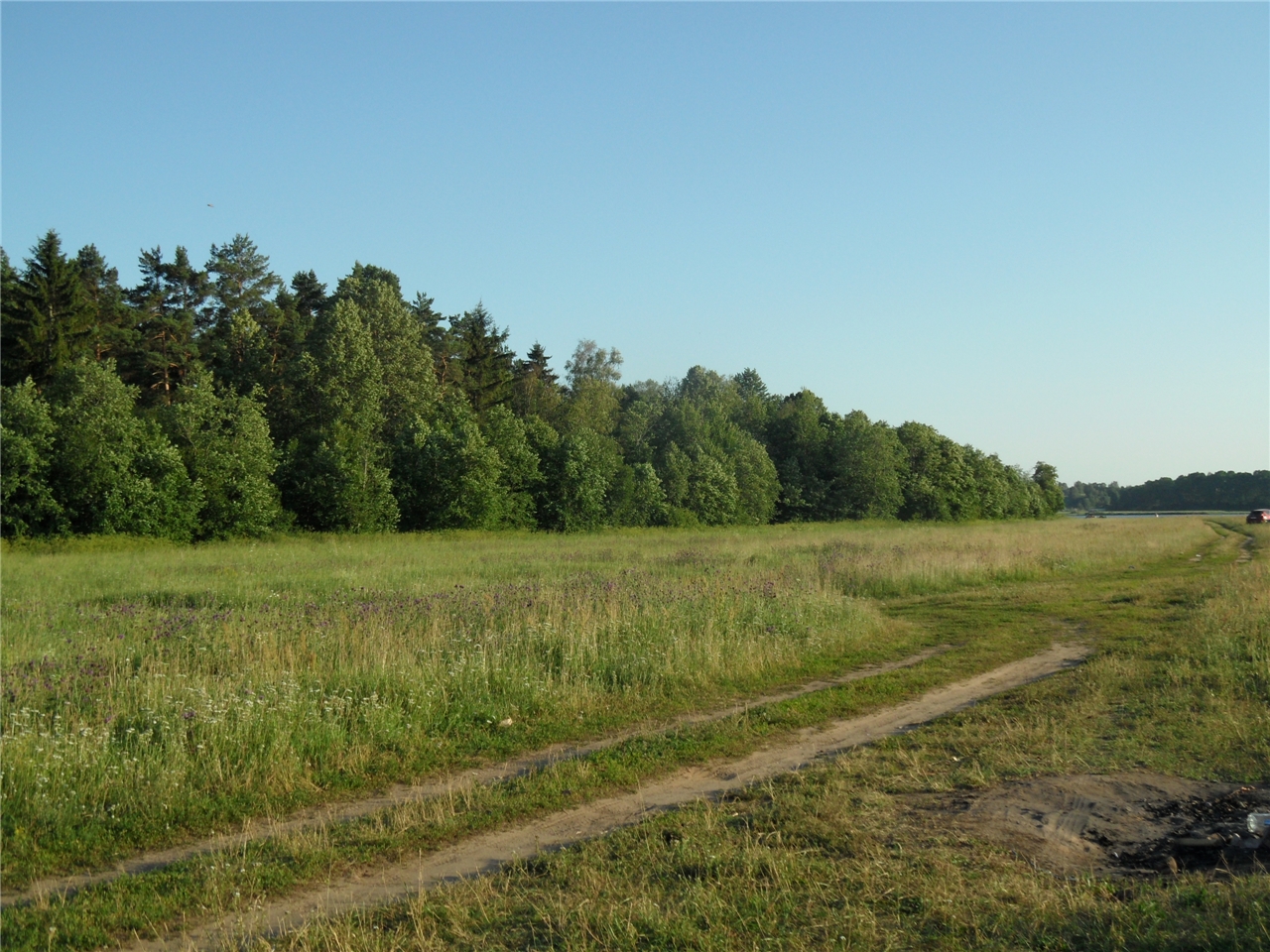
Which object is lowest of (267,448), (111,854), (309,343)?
(111,854)

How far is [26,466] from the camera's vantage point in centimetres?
3762

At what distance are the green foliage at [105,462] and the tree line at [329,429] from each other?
0.32ft

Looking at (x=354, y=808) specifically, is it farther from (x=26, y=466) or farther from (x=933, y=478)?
(x=933, y=478)

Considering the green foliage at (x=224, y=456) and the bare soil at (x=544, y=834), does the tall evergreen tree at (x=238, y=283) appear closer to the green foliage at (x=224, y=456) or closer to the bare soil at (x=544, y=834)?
the green foliage at (x=224, y=456)

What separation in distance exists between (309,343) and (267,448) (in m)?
12.3

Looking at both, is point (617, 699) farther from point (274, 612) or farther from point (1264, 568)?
point (1264, 568)

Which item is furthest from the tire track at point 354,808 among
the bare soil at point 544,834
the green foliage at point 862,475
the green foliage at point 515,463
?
the green foliage at point 862,475

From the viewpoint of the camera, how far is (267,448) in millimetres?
47031

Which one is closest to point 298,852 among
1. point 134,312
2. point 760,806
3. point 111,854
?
point 111,854

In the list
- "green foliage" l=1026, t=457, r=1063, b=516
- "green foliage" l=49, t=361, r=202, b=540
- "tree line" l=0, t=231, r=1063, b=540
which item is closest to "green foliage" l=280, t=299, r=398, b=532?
"tree line" l=0, t=231, r=1063, b=540

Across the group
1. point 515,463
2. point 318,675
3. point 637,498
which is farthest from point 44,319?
point 318,675

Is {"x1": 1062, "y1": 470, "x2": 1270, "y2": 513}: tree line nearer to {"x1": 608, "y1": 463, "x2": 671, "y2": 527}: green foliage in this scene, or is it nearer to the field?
{"x1": 608, "y1": 463, "x2": 671, "y2": 527}: green foliage

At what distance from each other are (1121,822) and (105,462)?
43484mm

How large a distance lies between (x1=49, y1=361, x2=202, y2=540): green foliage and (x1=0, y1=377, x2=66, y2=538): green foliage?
2.37 ft
